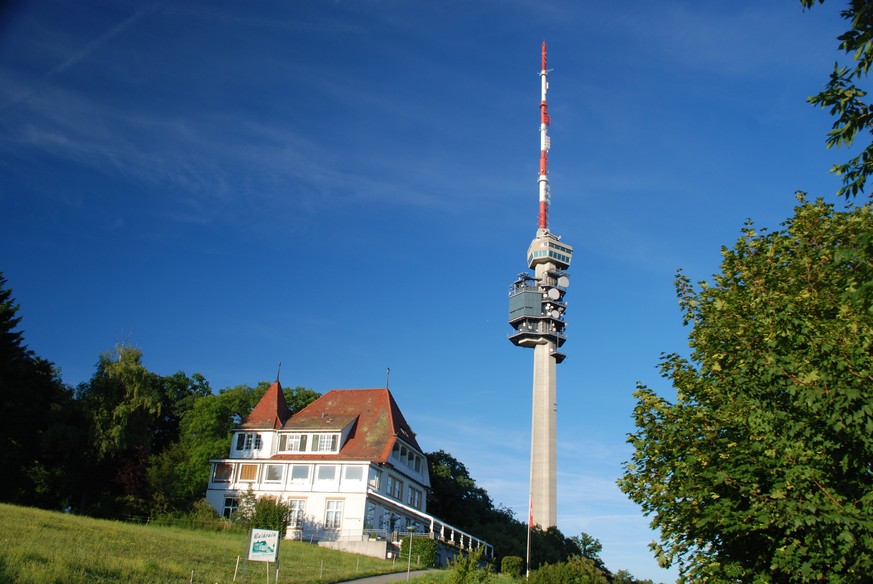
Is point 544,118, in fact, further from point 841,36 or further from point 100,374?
point 841,36

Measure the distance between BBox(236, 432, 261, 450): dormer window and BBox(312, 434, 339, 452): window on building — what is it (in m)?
4.56

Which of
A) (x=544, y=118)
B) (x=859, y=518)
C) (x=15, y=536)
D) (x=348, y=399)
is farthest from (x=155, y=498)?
(x=544, y=118)

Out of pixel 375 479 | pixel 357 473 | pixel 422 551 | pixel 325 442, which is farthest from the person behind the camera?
pixel 325 442

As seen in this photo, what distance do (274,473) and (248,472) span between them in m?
2.12

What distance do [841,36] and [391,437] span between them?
147 ft

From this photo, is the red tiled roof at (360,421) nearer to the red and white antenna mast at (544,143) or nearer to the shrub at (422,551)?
the shrub at (422,551)

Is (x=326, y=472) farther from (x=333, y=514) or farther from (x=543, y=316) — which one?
(x=543, y=316)

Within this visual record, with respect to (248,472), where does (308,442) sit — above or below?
above

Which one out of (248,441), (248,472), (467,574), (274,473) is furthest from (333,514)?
(467,574)

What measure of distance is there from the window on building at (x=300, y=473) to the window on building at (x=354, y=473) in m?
3.18

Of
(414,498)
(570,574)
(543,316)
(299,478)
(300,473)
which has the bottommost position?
(570,574)

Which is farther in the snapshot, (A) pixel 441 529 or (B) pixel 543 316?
(B) pixel 543 316

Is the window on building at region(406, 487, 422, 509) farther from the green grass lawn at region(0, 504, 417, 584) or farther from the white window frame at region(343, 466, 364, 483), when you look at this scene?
the green grass lawn at region(0, 504, 417, 584)

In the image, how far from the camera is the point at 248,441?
54094mm
